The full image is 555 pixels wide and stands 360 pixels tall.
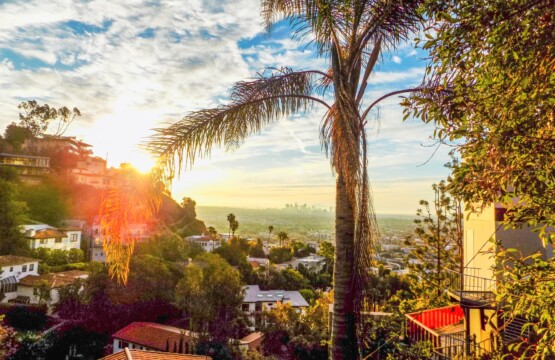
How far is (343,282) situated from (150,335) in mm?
22485

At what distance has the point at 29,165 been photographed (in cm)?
4862

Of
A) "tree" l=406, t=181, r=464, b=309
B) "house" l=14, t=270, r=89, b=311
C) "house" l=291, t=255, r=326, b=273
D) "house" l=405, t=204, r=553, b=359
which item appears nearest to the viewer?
"house" l=405, t=204, r=553, b=359

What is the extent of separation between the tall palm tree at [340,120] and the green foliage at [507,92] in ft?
3.20

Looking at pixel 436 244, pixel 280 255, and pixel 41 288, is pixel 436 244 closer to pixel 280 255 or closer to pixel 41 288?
pixel 41 288

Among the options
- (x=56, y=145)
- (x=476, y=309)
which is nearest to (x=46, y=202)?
(x=56, y=145)

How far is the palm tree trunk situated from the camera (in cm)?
344

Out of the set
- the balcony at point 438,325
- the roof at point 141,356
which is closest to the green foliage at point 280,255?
the roof at point 141,356

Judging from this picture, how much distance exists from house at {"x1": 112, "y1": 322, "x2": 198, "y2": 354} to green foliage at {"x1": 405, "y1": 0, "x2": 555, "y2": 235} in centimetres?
2071

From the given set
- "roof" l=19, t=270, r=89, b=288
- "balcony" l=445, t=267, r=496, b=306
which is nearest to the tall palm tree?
"balcony" l=445, t=267, r=496, b=306

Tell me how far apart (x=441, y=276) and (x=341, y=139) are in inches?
385

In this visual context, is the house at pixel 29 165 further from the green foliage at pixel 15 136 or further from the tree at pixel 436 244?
the tree at pixel 436 244

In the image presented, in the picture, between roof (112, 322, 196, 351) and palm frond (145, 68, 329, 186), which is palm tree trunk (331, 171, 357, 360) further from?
roof (112, 322, 196, 351)

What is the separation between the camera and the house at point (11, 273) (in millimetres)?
27825

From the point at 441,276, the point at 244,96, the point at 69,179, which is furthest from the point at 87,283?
the point at 69,179
